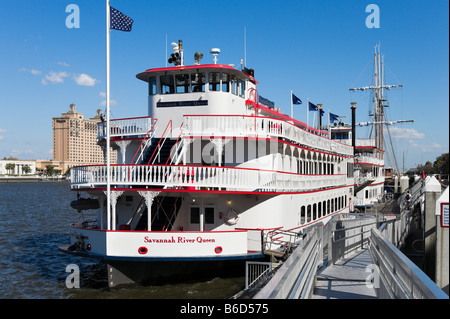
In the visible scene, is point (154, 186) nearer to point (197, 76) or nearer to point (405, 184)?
point (197, 76)

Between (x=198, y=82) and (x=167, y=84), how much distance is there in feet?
4.78

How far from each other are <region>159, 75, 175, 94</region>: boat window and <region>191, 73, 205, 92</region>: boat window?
1.00 m

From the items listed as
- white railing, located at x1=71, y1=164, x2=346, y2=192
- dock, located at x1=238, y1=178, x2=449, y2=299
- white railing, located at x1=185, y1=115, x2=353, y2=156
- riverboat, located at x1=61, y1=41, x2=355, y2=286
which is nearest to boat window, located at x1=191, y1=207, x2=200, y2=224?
A: riverboat, located at x1=61, y1=41, x2=355, y2=286

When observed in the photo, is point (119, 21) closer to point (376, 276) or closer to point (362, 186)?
point (376, 276)

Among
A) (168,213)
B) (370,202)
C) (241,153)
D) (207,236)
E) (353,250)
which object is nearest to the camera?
(353,250)

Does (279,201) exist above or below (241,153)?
below

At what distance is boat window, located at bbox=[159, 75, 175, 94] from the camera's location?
18359mm

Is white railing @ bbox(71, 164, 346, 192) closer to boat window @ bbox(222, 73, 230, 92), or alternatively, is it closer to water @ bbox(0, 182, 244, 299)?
water @ bbox(0, 182, 244, 299)

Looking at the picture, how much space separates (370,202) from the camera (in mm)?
43219

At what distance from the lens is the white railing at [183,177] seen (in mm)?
13844

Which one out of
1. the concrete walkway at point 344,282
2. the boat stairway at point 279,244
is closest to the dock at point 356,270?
the concrete walkway at point 344,282

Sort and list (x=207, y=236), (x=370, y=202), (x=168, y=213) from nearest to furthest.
Answer: 1. (x=207, y=236)
2. (x=168, y=213)
3. (x=370, y=202)

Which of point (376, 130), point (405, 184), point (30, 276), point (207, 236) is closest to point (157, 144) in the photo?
point (207, 236)

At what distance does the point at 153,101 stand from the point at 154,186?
5.39m
